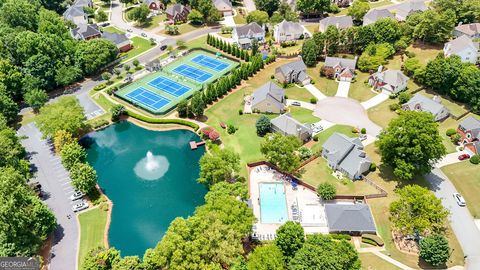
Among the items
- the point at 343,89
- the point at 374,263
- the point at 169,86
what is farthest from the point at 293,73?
the point at 374,263

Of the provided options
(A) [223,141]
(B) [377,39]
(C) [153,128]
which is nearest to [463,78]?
(B) [377,39]

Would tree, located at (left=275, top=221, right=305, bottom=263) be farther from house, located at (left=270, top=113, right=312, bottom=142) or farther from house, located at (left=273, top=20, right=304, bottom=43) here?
house, located at (left=273, top=20, right=304, bottom=43)

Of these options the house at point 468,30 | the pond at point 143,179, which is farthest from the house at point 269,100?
the house at point 468,30

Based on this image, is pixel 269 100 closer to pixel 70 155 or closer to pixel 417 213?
pixel 417 213

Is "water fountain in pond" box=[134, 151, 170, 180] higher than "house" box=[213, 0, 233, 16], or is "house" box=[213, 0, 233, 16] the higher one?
"house" box=[213, 0, 233, 16]

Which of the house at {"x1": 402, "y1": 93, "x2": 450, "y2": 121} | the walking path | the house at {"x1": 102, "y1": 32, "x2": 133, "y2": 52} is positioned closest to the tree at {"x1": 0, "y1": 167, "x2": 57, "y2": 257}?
the house at {"x1": 102, "y1": 32, "x2": 133, "y2": 52}

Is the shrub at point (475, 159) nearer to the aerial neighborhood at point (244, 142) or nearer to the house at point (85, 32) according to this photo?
the aerial neighborhood at point (244, 142)
